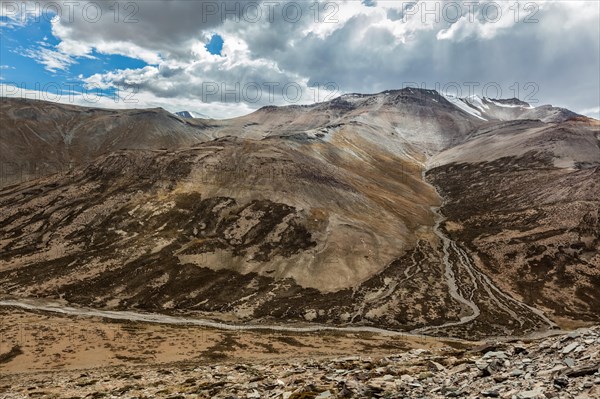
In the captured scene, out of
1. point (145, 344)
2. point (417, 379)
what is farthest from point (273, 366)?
point (145, 344)

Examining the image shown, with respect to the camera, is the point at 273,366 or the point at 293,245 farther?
the point at 293,245

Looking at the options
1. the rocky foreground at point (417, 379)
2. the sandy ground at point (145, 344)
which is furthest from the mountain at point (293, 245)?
the rocky foreground at point (417, 379)

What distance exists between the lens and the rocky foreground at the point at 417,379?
52.7 ft

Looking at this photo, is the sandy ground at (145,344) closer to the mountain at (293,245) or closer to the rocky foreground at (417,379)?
the mountain at (293,245)

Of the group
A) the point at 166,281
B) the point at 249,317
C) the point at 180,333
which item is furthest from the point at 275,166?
the point at 180,333

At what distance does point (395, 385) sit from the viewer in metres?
19.8

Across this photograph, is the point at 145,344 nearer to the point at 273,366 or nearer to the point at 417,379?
the point at 273,366

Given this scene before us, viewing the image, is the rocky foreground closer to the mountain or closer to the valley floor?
the valley floor

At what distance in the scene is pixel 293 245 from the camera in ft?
408

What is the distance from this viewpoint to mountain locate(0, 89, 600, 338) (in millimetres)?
95562

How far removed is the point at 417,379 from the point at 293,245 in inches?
4104

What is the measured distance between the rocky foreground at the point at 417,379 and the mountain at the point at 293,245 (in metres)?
60.2

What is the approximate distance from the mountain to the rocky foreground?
60.2 metres

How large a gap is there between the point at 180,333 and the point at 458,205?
14650cm
